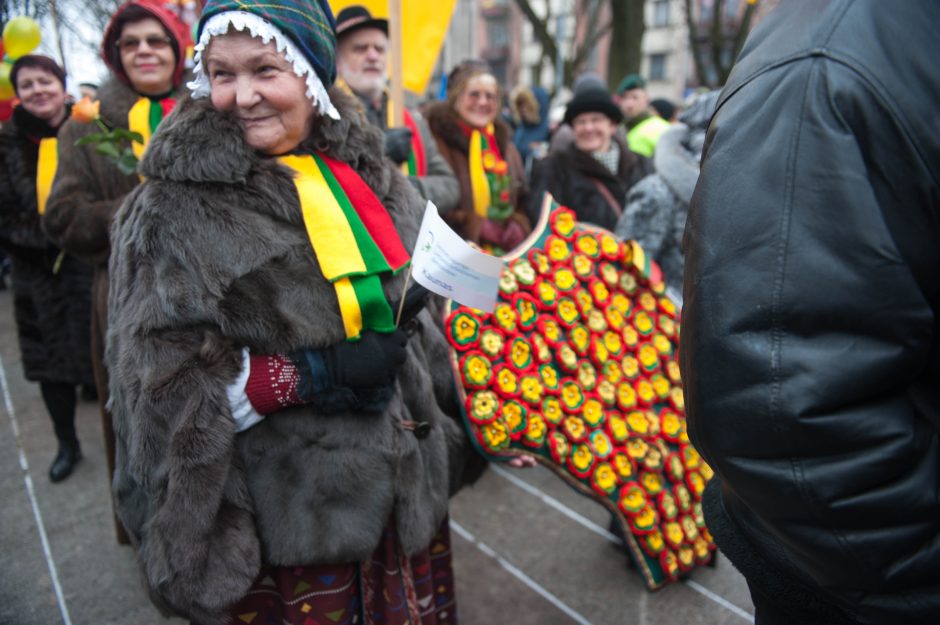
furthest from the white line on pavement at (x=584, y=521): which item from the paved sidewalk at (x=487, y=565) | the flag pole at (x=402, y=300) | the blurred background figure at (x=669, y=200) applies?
the flag pole at (x=402, y=300)

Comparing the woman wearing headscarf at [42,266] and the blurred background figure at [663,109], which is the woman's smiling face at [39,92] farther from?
the blurred background figure at [663,109]

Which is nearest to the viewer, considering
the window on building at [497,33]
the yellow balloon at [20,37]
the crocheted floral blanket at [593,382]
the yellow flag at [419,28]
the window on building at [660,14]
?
the crocheted floral blanket at [593,382]

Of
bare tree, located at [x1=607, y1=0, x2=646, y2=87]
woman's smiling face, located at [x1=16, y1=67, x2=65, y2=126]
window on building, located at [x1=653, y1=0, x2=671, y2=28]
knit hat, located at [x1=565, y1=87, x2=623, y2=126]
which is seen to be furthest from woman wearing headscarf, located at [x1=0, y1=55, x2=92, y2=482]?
window on building, located at [x1=653, y1=0, x2=671, y2=28]

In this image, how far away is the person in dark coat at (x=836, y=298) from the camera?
86 cm

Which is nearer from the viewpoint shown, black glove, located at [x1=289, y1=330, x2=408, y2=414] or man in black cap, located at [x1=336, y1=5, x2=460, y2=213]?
black glove, located at [x1=289, y1=330, x2=408, y2=414]

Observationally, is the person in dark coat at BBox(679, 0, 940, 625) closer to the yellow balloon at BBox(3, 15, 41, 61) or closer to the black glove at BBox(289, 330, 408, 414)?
the black glove at BBox(289, 330, 408, 414)

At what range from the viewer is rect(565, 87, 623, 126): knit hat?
13.5ft

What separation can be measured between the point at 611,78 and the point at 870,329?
437 inches

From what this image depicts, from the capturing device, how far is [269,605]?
177 cm

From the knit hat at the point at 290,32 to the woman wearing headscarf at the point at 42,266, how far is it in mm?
2450

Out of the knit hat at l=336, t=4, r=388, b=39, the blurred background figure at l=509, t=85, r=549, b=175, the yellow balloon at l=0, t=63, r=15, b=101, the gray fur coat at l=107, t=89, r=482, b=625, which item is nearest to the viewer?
the gray fur coat at l=107, t=89, r=482, b=625

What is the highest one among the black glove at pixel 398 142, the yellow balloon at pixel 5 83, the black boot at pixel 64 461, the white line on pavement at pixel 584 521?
the yellow balloon at pixel 5 83

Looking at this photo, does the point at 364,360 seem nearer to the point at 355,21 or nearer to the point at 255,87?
the point at 255,87

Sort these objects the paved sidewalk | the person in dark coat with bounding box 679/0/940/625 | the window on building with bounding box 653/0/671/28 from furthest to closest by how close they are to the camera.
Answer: the window on building with bounding box 653/0/671/28, the paved sidewalk, the person in dark coat with bounding box 679/0/940/625
